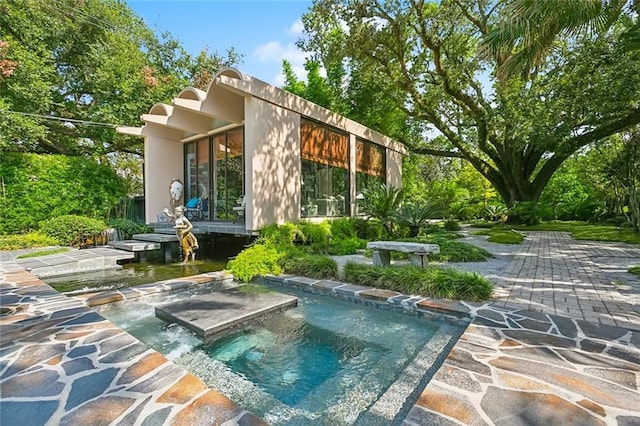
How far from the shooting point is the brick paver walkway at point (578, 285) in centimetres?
339

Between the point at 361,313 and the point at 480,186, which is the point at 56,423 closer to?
the point at 361,313

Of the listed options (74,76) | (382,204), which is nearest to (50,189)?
(74,76)

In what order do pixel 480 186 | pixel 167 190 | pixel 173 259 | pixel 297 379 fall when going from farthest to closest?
pixel 480 186 → pixel 167 190 → pixel 173 259 → pixel 297 379

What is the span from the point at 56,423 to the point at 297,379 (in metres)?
1.55

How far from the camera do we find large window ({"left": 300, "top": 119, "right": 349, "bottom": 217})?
9188 millimetres

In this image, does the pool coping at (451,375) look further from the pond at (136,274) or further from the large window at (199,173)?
the large window at (199,173)

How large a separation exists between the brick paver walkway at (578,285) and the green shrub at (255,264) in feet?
12.7

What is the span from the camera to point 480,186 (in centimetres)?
2225

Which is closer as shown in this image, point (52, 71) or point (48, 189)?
point (48, 189)

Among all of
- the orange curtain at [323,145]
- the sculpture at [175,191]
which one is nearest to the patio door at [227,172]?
the sculpture at [175,191]

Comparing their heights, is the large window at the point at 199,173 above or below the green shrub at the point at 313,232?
above

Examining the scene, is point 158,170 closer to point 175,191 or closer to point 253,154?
point 175,191

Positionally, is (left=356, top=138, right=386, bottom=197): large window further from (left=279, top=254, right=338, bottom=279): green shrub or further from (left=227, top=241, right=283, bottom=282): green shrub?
(left=279, top=254, right=338, bottom=279): green shrub

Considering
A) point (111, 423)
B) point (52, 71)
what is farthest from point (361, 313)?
point (52, 71)
